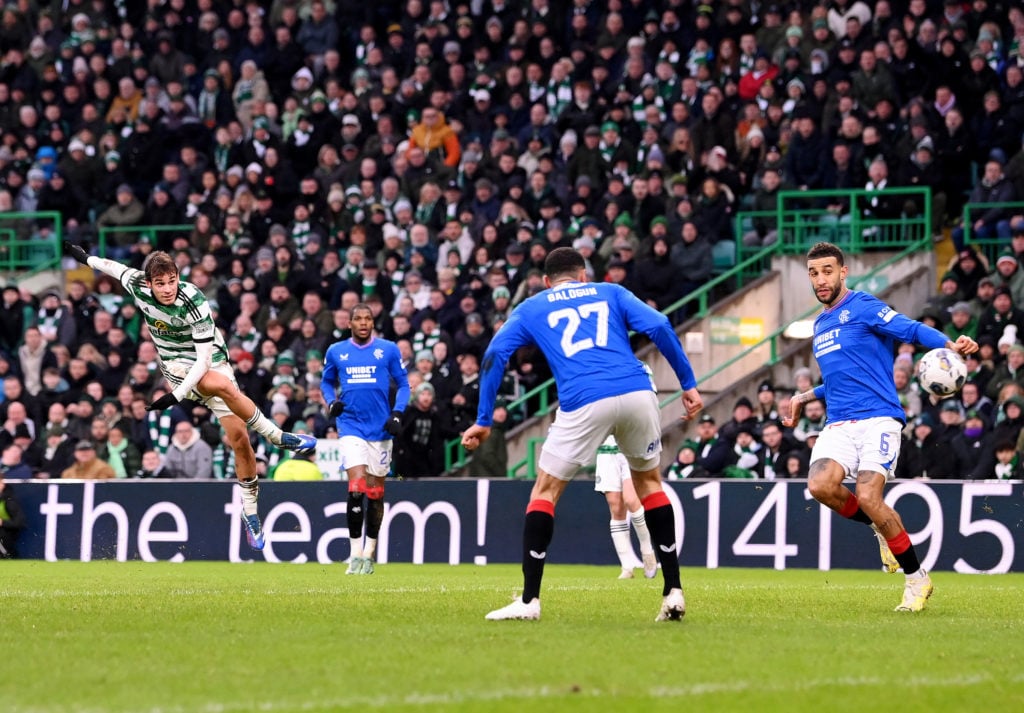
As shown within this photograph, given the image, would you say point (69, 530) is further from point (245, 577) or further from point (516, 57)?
point (516, 57)

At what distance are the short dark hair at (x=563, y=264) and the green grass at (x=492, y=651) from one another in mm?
2020

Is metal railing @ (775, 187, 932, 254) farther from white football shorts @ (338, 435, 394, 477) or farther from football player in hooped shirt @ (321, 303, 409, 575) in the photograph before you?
white football shorts @ (338, 435, 394, 477)

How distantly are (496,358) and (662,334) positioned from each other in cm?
96

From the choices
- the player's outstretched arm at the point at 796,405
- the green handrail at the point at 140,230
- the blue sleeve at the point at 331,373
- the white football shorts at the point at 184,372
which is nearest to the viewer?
the player's outstretched arm at the point at 796,405

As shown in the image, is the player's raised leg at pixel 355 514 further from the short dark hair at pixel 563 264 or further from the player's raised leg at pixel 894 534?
the short dark hair at pixel 563 264

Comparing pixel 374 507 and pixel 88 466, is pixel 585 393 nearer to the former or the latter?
pixel 374 507

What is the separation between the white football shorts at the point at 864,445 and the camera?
Answer: 10719 millimetres

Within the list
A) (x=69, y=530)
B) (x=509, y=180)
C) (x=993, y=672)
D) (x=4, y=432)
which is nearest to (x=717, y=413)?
(x=509, y=180)

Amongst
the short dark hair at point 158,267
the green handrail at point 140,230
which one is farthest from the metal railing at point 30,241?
the short dark hair at point 158,267

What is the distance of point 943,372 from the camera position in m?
10.9

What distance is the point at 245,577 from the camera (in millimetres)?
15469

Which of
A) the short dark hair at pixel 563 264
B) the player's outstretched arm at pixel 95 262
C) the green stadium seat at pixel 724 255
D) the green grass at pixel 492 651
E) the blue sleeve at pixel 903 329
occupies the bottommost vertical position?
the green grass at pixel 492 651

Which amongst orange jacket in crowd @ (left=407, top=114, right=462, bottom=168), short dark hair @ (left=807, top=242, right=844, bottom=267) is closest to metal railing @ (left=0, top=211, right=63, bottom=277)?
orange jacket in crowd @ (left=407, top=114, right=462, bottom=168)

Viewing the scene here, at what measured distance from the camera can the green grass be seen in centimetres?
665
